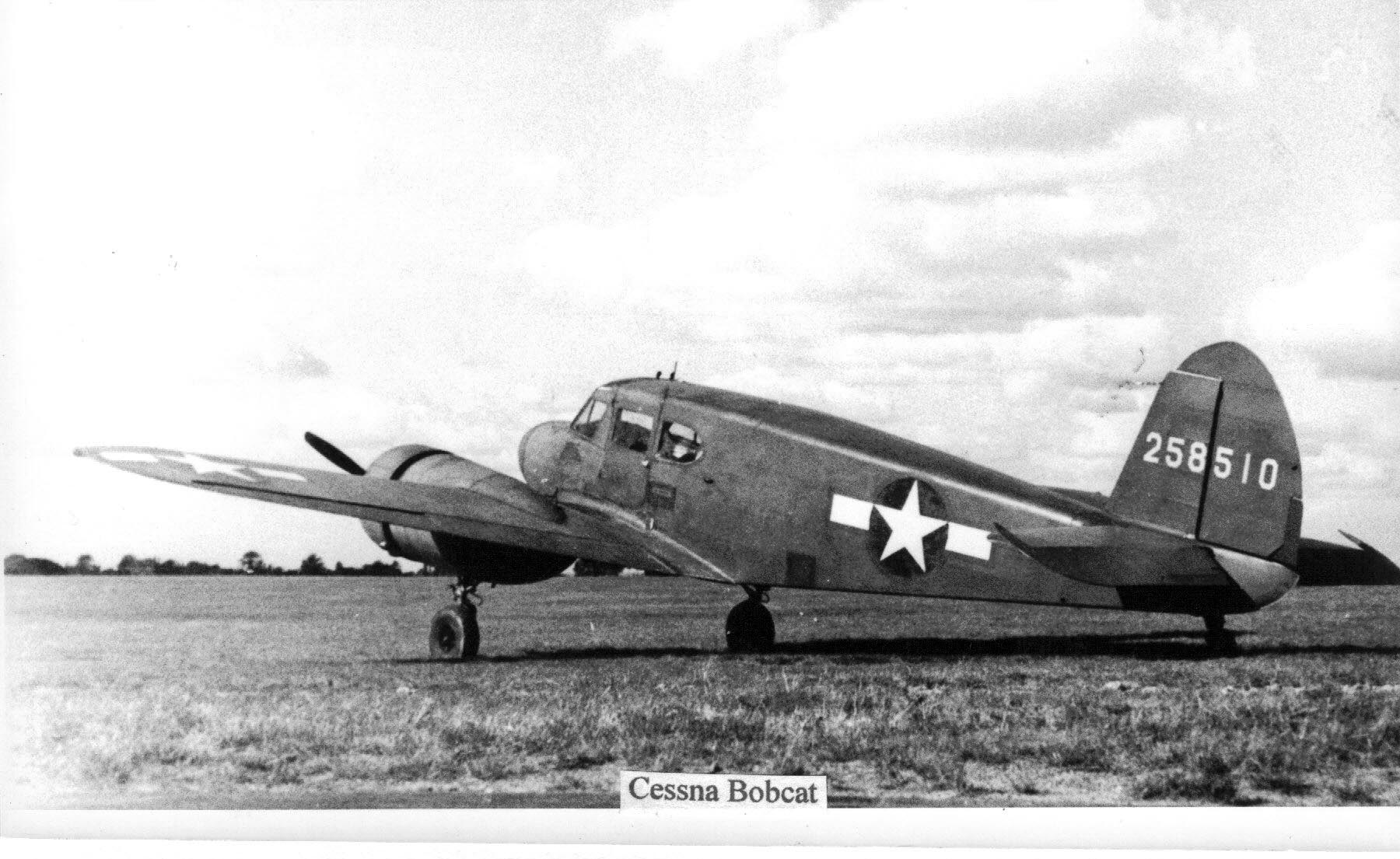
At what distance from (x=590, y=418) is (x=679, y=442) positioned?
0.97 metres

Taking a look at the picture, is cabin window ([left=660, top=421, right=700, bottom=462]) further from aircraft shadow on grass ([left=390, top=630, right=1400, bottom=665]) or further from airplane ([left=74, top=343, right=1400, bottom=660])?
aircraft shadow on grass ([left=390, top=630, right=1400, bottom=665])

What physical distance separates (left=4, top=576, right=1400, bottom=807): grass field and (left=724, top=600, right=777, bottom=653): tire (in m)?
0.15

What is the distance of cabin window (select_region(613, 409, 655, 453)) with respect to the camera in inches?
388

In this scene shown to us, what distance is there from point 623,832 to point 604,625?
320cm

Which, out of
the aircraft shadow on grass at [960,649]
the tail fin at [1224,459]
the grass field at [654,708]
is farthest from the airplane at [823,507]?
the grass field at [654,708]

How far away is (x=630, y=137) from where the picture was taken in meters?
8.36

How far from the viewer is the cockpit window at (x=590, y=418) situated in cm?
1019

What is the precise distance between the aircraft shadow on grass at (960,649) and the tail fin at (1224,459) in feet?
4.28

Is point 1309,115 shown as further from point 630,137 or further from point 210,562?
point 210,562

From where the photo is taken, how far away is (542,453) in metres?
10.5

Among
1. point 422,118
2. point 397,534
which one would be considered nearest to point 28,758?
point 397,534

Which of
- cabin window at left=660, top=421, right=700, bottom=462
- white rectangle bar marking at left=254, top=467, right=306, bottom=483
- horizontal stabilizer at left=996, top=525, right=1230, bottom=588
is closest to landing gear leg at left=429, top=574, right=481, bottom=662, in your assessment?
white rectangle bar marking at left=254, top=467, right=306, bottom=483

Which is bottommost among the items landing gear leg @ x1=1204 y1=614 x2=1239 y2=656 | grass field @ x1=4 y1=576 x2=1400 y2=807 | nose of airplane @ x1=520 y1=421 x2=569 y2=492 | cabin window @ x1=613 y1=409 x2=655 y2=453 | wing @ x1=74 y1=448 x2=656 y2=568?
grass field @ x1=4 y1=576 x2=1400 y2=807

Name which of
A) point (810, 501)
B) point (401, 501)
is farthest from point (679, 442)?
point (401, 501)
